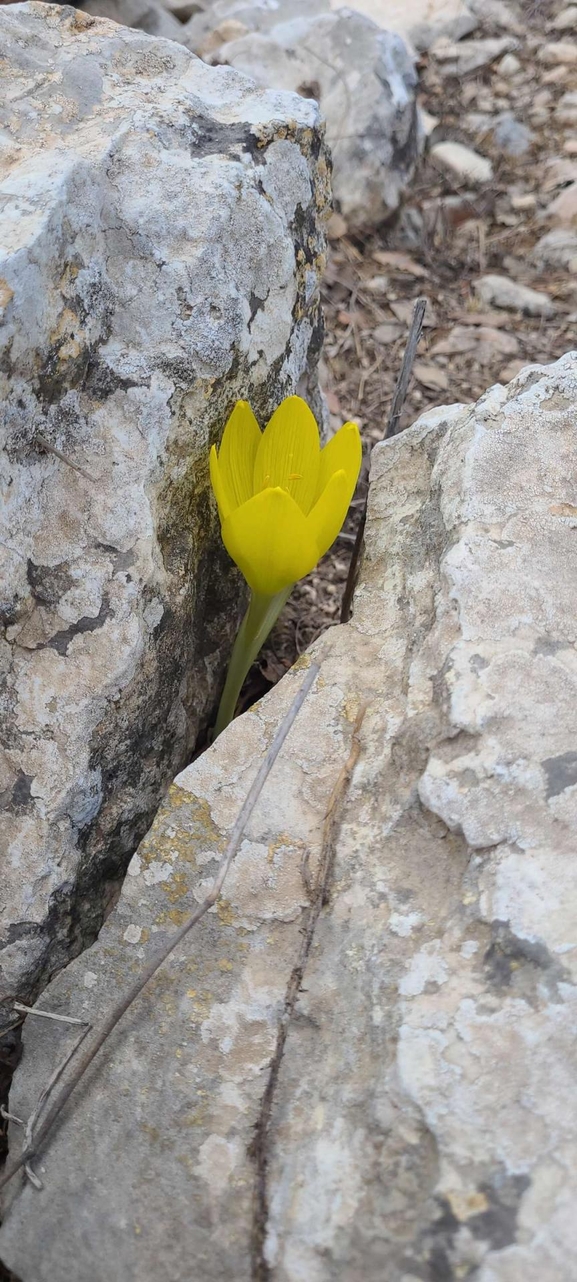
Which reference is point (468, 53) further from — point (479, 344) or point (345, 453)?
point (345, 453)

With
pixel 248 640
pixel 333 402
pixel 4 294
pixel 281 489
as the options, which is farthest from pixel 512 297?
pixel 4 294

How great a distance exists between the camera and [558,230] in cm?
318

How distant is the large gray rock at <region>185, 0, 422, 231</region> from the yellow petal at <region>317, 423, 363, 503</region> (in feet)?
6.19

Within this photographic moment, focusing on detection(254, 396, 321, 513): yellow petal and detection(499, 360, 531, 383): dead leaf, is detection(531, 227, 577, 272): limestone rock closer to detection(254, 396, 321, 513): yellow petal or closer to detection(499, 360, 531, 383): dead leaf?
detection(499, 360, 531, 383): dead leaf

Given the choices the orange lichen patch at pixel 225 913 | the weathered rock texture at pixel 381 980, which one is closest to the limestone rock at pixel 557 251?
the weathered rock texture at pixel 381 980

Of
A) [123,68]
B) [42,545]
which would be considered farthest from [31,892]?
[123,68]

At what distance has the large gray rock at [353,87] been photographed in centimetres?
312

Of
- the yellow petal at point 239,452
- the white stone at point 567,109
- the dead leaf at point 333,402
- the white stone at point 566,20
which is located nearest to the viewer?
the yellow petal at point 239,452

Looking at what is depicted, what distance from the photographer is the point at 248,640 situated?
1.65 metres

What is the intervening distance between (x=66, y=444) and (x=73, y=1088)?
0.82m

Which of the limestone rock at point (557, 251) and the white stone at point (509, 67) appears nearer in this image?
the limestone rock at point (557, 251)

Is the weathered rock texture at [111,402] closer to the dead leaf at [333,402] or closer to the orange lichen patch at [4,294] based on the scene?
the orange lichen patch at [4,294]

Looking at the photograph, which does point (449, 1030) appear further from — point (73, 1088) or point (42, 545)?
point (42, 545)

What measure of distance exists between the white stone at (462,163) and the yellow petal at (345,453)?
2259 millimetres
